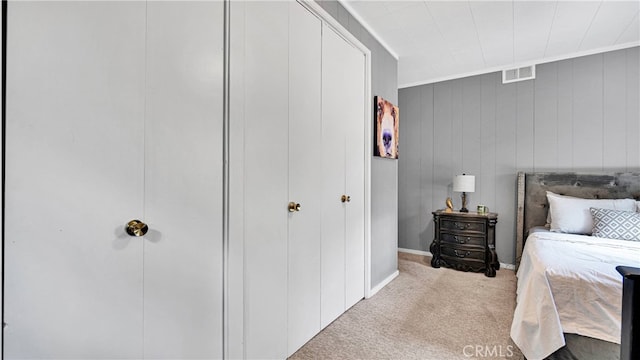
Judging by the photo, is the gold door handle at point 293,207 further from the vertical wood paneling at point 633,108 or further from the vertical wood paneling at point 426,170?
the vertical wood paneling at point 633,108

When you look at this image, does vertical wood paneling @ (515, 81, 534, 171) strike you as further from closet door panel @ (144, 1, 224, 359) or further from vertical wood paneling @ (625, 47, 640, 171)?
closet door panel @ (144, 1, 224, 359)

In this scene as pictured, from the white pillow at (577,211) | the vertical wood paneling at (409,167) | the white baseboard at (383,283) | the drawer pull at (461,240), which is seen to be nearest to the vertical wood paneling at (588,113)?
the white pillow at (577,211)

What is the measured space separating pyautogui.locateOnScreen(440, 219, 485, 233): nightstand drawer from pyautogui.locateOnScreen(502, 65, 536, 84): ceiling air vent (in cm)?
180

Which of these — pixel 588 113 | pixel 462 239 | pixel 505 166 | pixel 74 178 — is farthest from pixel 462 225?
pixel 74 178

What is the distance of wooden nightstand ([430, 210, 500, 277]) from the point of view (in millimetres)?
3398

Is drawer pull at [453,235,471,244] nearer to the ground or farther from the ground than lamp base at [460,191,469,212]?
nearer to the ground

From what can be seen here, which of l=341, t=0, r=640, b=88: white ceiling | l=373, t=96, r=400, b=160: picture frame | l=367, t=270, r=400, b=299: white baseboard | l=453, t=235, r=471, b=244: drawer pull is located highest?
l=341, t=0, r=640, b=88: white ceiling

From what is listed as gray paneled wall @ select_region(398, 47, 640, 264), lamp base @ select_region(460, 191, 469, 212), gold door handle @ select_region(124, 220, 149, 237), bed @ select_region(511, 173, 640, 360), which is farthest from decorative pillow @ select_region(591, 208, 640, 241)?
gold door handle @ select_region(124, 220, 149, 237)

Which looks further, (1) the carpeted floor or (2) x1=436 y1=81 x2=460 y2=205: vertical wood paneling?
(2) x1=436 y1=81 x2=460 y2=205: vertical wood paneling

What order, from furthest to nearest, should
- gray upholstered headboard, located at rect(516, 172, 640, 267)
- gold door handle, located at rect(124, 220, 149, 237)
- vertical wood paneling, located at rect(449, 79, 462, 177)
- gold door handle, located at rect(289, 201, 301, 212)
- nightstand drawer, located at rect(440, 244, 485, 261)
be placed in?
vertical wood paneling, located at rect(449, 79, 462, 177) → nightstand drawer, located at rect(440, 244, 485, 261) → gray upholstered headboard, located at rect(516, 172, 640, 267) → gold door handle, located at rect(289, 201, 301, 212) → gold door handle, located at rect(124, 220, 149, 237)

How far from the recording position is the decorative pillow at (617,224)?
238 centimetres

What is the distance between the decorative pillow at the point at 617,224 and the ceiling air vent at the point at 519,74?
5.74 feet

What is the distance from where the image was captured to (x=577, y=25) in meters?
2.65

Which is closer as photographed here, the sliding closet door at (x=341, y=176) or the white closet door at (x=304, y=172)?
the white closet door at (x=304, y=172)
